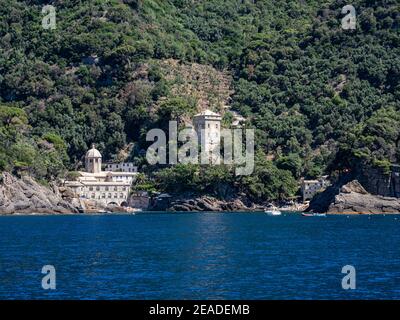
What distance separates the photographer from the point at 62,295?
141 ft

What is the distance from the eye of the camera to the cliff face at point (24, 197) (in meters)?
128

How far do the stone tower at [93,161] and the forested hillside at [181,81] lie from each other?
127 inches

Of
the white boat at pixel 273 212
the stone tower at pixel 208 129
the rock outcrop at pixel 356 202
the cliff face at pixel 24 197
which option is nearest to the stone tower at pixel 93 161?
the stone tower at pixel 208 129

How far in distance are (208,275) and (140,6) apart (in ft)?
459

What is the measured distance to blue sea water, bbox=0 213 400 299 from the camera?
44.1 meters

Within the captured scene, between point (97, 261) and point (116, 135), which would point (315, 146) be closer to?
point (116, 135)

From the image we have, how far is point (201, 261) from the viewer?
57781mm

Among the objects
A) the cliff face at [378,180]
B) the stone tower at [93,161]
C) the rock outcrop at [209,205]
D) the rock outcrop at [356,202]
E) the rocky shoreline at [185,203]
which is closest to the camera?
the rock outcrop at [356,202]

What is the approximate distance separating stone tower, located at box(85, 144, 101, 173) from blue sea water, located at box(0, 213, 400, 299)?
52.7 metres

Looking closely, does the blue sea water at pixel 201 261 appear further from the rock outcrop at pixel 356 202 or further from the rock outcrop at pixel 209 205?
the rock outcrop at pixel 209 205

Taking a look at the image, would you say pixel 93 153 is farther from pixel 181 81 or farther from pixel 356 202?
pixel 356 202

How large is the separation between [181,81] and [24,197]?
4670cm

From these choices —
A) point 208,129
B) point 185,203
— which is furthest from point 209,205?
point 208,129

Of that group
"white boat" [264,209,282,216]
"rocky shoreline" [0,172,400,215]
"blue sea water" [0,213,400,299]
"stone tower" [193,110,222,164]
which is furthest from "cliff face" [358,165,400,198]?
"stone tower" [193,110,222,164]
